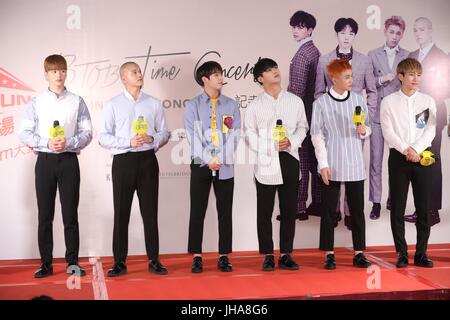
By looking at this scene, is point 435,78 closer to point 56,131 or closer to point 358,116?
point 358,116

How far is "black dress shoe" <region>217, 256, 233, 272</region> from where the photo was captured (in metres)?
5.30

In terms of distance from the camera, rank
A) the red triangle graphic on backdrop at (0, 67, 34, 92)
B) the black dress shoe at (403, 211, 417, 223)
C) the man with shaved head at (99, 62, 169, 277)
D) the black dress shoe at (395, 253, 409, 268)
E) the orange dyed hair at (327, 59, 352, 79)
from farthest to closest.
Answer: the black dress shoe at (403, 211, 417, 223), the red triangle graphic on backdrop at (0, 67, 34, 92), the black dress shoe at (395, 253, 409, 268), the orange dyed hair at (327, 59, 352, 79), the man with shaved head at (99, 62, 169, 277)

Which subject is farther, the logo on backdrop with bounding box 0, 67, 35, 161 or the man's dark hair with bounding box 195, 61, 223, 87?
the logo on backdrop with bounding box 0, 67, 35, 161

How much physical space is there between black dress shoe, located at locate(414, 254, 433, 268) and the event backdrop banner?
92 cm

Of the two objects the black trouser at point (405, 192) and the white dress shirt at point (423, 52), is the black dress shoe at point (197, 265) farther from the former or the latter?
the white dress shirt at point (423, 52)

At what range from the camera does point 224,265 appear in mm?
5312

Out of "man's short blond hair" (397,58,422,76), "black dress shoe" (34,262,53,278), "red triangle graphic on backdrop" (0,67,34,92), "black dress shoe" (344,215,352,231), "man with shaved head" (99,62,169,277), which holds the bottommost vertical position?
"black dress shoe" (34,262,53,278)

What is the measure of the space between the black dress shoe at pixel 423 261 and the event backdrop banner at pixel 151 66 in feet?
3.00

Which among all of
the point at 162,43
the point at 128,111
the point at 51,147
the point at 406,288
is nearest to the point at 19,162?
the point at 51,147

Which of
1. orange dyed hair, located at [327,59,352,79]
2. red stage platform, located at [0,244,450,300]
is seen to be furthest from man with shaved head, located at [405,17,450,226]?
orange dyed hair, located at [327,59,352,79]

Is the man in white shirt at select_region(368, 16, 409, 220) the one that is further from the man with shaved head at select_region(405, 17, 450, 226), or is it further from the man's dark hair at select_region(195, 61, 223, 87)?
the man's dark hair at select_region(195, 61, 223, 87)

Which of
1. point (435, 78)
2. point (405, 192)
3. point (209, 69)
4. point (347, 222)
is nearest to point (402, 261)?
point (405, 192)

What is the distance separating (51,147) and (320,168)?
7.41 ft

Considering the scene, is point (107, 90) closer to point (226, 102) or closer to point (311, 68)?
point (226, 102)
